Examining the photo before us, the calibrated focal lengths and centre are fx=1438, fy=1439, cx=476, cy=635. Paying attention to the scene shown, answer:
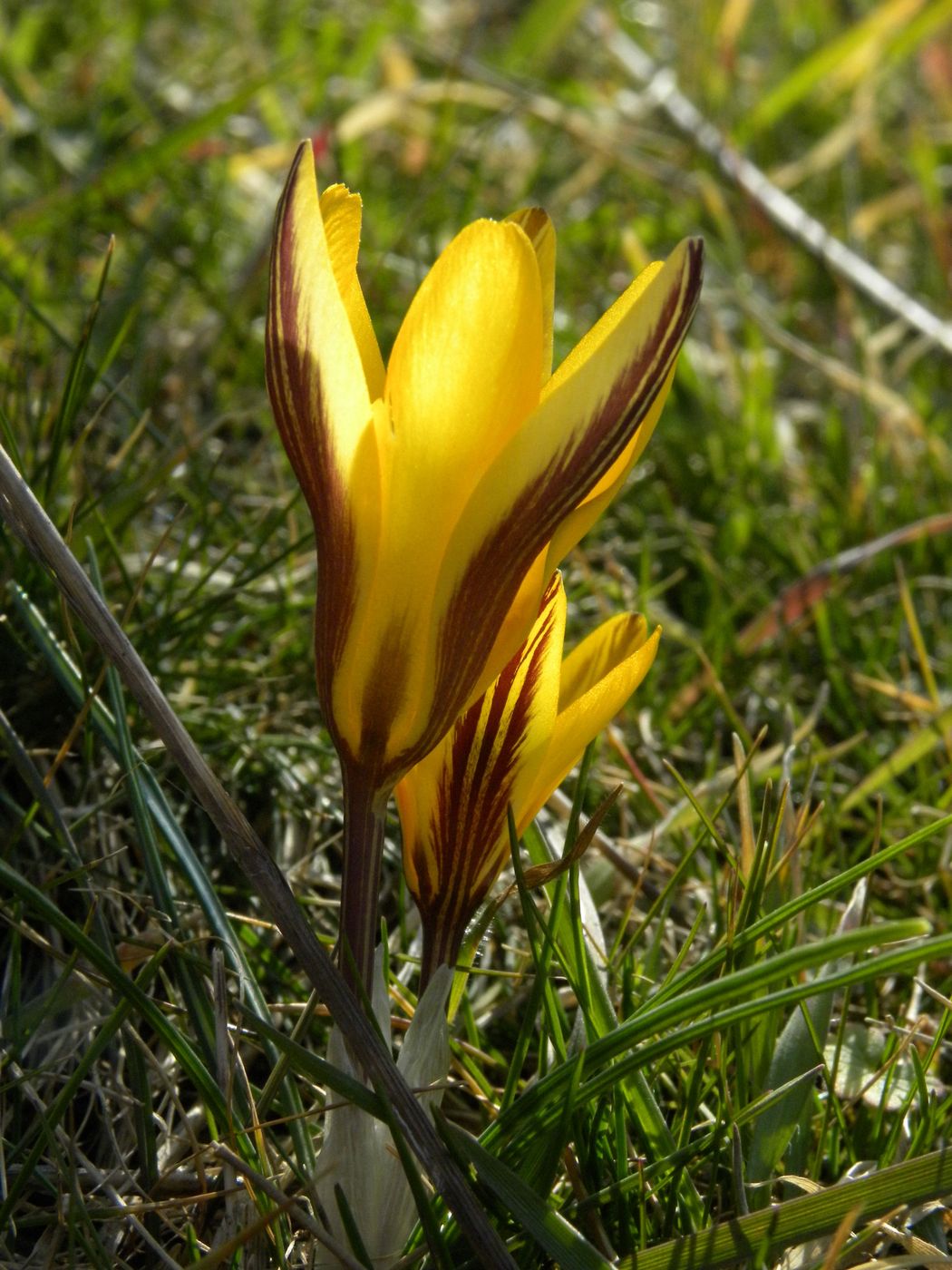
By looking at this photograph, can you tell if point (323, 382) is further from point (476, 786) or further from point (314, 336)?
point (476, 786)

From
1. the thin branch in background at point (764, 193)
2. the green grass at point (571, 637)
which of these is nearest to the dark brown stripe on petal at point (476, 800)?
the green grass at point (571, 637)

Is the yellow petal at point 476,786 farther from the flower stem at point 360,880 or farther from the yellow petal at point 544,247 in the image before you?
the yellow petal at point 544,247

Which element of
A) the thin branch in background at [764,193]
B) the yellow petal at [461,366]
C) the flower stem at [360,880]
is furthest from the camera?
the thin branch in background at [764,193]

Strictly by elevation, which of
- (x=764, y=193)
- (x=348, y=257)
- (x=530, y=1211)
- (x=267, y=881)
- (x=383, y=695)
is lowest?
(x=530, y=1211)

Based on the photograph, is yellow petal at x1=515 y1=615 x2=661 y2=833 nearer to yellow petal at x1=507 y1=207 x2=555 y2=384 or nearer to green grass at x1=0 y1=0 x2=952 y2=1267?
green grass at x1=0 y1=0 x2=952 y2=1267

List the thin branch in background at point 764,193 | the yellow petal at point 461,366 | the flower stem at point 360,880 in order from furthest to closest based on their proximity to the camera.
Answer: the thin branch in background at point 764,193 < the flower stem at point 360,880 < the yellow petal at point 461,366

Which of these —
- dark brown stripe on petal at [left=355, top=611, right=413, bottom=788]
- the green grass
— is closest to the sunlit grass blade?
the green grass

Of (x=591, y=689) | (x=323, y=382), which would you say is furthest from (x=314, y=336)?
(x=591, y=689)
